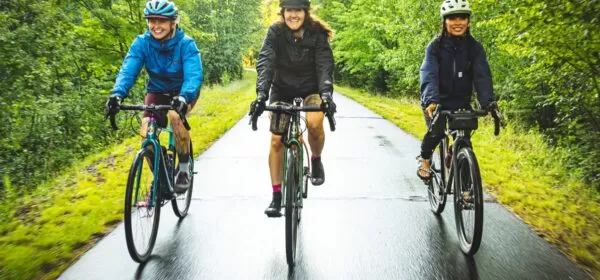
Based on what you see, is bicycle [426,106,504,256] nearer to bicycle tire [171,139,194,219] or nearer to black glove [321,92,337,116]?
black glove [321,92,337,116]

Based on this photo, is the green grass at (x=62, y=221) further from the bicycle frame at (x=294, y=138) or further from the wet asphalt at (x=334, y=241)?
the bicycle frame at (x=294, y=138)

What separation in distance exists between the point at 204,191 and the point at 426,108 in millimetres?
2955

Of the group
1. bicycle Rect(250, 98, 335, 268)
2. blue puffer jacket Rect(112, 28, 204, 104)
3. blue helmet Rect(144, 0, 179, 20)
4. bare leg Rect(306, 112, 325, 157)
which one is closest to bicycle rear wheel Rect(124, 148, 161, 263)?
blue puffer jacket Rect(112, 28, 204, 104)

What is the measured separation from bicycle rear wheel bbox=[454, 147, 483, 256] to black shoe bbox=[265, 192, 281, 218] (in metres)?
1.55

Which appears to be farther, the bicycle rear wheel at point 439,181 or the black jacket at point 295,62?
the bicycle rear wheel at point 439,181

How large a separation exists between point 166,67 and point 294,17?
4.32 feet

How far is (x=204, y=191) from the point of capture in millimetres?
5641

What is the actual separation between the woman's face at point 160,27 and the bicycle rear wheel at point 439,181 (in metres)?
2.86

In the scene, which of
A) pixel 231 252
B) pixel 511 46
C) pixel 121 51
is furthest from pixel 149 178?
pixel 121 51

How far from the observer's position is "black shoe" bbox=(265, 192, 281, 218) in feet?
12.3

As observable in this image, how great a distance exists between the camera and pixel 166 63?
4.24 metres

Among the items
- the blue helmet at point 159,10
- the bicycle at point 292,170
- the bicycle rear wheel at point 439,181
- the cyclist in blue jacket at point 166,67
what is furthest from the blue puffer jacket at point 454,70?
the blue helmet at point 159,10

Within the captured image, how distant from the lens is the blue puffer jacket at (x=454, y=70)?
4.07m

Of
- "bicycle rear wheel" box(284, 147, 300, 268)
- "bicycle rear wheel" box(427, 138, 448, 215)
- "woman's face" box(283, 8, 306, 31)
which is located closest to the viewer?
"bicycle rear wheel" box(284, 147, 300, 268)
